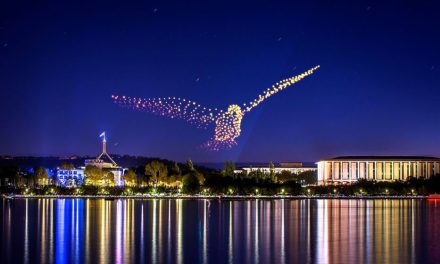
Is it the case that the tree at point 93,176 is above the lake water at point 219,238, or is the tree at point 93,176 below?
above

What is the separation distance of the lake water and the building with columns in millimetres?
89185

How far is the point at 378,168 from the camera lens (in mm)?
145000

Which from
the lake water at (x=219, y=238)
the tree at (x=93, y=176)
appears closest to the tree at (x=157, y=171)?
the tree at (x=93, y=176)

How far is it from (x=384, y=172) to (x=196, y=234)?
4302 inches

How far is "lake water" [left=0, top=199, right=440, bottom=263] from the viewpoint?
2952 cm

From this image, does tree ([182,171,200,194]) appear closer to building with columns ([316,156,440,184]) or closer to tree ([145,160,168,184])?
tree ([145,160,168,184])

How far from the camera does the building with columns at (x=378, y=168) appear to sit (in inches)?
5591

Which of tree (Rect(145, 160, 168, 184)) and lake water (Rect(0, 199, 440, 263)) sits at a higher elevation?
tree (Rect(145, 160, 168, 184))

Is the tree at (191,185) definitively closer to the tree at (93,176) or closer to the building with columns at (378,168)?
the tree at (93,176)

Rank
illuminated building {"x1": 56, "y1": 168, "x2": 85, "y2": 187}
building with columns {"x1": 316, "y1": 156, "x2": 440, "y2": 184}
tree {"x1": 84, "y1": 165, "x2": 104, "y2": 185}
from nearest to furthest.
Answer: tree {"x1": 84, "y1": 165, "x2": 104, "y2": 185}, building with columns {"x1": 316, "y1": 156, "x2": 440, "y2": 184}, illuminated building {"x1": 56, "y1": 168, "x2": 85, "y2": 187}

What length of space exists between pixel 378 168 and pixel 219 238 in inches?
4383

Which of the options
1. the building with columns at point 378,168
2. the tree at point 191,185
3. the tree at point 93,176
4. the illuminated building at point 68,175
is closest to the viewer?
the tree at point 191,185

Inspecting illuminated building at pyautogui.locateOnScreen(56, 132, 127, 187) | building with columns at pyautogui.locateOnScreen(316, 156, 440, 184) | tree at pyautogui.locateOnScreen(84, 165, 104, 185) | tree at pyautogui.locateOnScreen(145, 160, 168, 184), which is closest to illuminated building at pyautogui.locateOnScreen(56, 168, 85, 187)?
illuminated building at pyautogui.locateOnScreen(56, 132, 127, 187)

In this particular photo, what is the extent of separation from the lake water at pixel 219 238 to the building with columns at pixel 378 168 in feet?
293
